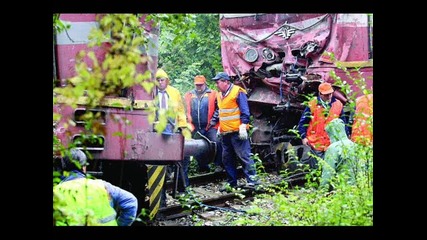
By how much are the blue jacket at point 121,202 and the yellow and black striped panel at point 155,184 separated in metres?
1.24

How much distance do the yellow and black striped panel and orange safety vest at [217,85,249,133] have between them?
155 cm

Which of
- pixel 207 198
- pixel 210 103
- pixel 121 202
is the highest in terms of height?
pixel 210 103

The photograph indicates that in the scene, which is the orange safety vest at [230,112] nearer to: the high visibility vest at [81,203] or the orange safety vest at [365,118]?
the orange safety vest at [365,118]

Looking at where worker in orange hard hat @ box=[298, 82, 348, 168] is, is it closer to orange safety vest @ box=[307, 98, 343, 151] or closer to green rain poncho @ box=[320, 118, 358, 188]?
orange safety vest @ box=[307, 98, 343, 151]

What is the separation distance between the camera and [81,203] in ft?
9.77

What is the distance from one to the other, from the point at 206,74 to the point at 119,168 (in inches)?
168

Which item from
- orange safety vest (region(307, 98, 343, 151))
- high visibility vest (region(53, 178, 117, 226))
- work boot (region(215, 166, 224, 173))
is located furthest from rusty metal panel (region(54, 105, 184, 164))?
work boot (region(215, 166, 224, 173))

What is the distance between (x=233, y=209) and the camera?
5102 millimetres

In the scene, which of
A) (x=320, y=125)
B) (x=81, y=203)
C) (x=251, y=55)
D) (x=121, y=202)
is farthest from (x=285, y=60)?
(x=81, y=203)

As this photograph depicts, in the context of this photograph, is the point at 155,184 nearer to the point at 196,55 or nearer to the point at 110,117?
the point at 110,117

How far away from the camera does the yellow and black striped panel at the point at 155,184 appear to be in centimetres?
461

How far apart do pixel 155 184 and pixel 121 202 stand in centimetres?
138
